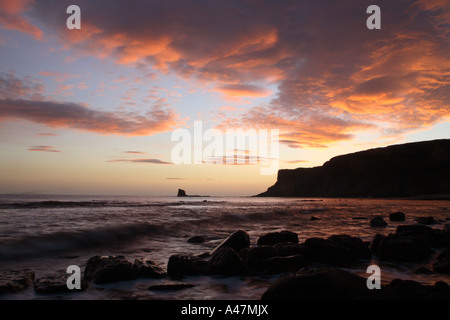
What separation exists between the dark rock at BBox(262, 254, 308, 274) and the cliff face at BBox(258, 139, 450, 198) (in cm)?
9182

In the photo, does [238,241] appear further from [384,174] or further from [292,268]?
[384,174]

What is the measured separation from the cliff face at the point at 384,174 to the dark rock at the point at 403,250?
89.0 metres

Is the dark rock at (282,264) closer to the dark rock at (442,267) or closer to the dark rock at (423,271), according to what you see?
the dark rock at (423,271)

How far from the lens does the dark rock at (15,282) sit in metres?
4.76

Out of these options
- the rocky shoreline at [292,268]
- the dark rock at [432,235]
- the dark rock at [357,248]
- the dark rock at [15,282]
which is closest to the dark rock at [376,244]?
the rocky shoreline at [292,268]

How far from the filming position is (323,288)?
389 cm

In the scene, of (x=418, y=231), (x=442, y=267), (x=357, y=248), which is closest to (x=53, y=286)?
(x=357, y=248)

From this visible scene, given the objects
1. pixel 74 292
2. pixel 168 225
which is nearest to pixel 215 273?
pixel 74 292

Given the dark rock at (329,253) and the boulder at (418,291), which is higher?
the boulder at (418,291)
